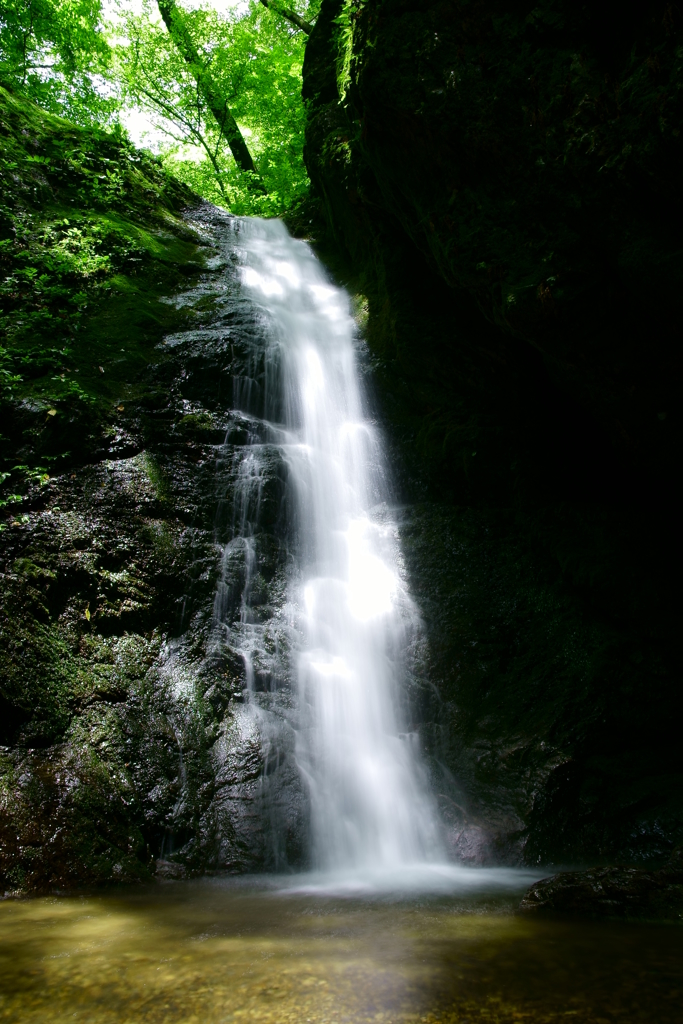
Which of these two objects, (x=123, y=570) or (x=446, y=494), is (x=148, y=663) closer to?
(x=123, y=570)

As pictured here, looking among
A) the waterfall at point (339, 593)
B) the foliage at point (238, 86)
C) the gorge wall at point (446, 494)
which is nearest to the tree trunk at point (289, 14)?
the foliage at point (238, 86)

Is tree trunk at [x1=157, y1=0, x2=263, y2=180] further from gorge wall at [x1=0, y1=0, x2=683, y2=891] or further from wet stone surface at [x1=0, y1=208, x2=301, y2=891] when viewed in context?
wet stone surface at [x1=0, y1=208, x2=301, y2=891]

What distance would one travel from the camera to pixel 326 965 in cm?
249

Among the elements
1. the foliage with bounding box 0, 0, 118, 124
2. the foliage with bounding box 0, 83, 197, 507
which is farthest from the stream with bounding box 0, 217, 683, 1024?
the foliage with bounding box 0, 0, 118, 124

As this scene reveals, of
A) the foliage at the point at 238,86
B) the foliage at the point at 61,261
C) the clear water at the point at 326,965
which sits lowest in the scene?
the clear water at the point at 326,965

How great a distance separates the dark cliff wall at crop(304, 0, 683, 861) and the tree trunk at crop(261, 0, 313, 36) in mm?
11270

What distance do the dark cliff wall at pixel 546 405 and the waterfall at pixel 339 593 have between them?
36 centimetres

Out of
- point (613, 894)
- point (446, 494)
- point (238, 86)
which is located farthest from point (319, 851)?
point (238, 86)

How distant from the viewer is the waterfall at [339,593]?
4.81 m

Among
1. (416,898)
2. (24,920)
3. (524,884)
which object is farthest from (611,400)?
(24,920)

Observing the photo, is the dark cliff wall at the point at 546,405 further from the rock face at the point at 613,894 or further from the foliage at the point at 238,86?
the foliage at the point at 238,86

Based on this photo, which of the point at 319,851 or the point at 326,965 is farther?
the point at 319,851

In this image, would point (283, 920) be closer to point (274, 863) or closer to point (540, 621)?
point (274, 863)

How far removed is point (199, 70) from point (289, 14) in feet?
9.23
